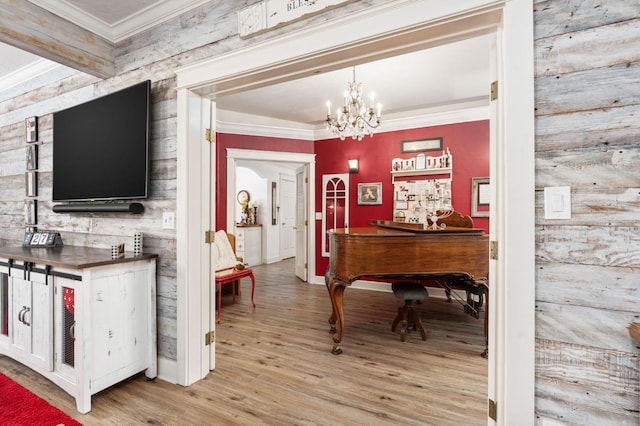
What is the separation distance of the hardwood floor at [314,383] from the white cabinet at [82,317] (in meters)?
0.18

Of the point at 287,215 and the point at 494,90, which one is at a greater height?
the point at 494,90

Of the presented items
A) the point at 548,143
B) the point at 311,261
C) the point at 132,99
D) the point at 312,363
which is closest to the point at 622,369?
the point at 548,143

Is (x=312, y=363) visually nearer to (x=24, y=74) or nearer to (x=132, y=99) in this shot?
(x=132, y=99)

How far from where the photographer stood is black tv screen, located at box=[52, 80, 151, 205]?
2.16m

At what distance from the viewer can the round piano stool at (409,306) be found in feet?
9.35

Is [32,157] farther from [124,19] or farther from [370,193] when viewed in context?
[370,193]

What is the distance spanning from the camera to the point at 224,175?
473 cm

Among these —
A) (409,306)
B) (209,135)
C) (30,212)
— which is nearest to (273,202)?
(30,212)

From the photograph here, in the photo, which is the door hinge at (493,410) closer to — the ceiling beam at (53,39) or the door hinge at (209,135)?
the door hinge at (209,135)

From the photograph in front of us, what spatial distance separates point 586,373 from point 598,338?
0.14 meters

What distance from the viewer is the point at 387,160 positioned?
4.66 metres

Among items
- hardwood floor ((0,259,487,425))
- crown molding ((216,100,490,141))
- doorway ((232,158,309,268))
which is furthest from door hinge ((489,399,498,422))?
doorway ((232,158,309,268))

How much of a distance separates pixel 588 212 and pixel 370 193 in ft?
12.0

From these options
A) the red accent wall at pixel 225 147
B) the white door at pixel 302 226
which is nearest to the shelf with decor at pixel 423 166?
the white door at pixel 302 226
